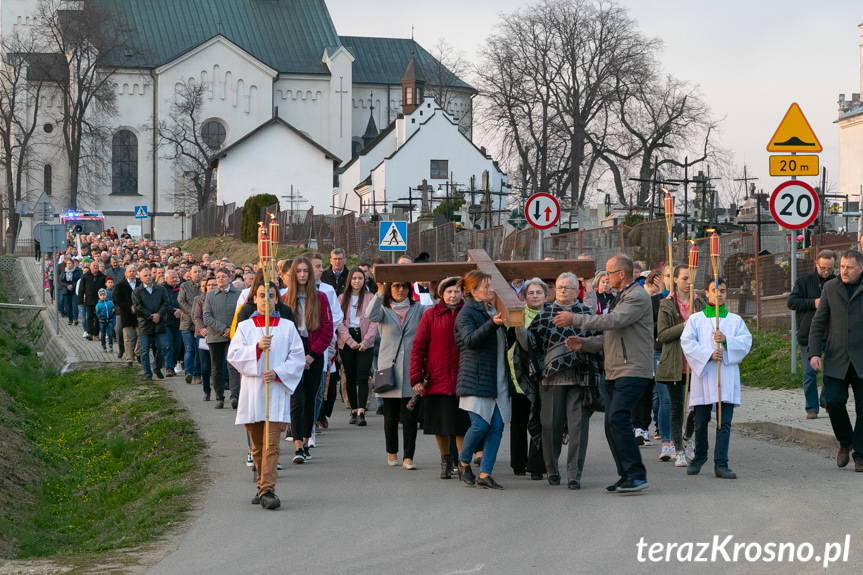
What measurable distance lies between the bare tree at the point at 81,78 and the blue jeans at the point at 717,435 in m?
70.2

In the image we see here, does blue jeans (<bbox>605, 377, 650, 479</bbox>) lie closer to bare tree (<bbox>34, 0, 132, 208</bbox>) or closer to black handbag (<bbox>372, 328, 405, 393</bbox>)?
black handbag (<bbox>372, 328, 405, 393</bbox>)

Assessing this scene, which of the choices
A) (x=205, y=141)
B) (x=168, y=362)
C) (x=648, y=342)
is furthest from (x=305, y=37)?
(x=648, y=342)

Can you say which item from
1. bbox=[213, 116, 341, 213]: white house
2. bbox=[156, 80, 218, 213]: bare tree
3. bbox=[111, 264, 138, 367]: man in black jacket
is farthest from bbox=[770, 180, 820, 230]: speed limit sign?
bbox=[156, 80, 218, 213]: bare tree

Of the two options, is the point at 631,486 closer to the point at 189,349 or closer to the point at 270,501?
the point at 270,501

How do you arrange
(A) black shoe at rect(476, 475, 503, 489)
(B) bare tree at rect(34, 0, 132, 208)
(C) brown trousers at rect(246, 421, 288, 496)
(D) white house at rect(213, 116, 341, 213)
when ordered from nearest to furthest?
(C) brown trousers at rect(246, 421, 288, 496) → (A) black shoe at rect(476, 475, 503, 489) → (D) white house at rect(213, 116, 341, 213) → (B) bare tree at rect(34, 0, 132, 208)

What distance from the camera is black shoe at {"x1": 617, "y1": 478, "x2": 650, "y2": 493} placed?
959cm

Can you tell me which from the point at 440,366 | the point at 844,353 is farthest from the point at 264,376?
the point at 844,353

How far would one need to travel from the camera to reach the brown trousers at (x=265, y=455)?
9.43 metres

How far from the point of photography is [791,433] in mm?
12938

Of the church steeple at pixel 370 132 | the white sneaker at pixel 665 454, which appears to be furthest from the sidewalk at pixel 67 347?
the church steeple at pixel 370 132

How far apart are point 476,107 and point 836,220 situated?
74.2ft

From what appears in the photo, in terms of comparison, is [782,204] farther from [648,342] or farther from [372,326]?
[648,342]

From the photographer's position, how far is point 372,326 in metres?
14.6

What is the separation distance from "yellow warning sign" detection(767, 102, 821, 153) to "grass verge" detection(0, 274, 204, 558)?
807 centimetres
